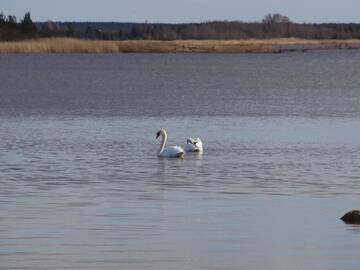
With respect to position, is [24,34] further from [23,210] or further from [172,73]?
[23,210]

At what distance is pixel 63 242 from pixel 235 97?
26082 mm

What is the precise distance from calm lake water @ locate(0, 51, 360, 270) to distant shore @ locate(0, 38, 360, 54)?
4312 cm

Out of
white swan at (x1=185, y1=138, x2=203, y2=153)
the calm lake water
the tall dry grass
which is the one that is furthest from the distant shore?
white swan at (x1=185, y1=138, x2=203, y2=153)

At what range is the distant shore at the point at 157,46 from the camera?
76169 millimetres

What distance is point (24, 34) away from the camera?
84625 millimetres

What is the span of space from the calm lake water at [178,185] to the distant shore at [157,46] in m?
43.1

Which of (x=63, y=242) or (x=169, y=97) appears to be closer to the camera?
(x=63, y=242)

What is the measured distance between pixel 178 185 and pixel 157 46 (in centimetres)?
8413

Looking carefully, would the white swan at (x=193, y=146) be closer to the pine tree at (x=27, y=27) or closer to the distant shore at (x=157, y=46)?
the distant shore at (x=157, y=46)

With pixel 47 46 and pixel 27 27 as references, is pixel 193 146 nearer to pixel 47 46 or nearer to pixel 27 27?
A: pixel 47 46

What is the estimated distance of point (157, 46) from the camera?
322 ft

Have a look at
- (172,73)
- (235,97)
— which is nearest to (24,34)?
(172,73)

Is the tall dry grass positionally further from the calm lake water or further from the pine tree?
the calm lake water

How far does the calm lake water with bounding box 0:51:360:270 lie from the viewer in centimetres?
975
